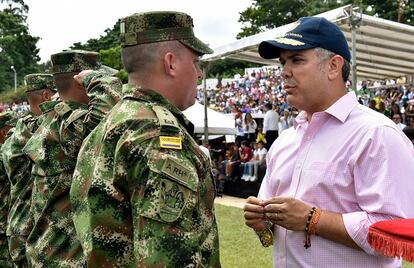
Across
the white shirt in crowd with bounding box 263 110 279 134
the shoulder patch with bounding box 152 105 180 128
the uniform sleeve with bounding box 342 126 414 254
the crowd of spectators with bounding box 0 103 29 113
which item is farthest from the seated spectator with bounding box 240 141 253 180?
the shoulder patch with bounding box 152 105 180 128

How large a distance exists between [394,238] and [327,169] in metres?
0.38

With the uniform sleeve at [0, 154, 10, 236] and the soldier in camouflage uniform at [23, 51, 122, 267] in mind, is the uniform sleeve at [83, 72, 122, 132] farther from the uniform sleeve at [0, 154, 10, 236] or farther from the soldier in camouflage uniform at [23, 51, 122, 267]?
the uniform sleeve at [0, 154, 10, 236]

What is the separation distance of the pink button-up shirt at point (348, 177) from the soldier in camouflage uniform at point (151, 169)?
1.66 ft

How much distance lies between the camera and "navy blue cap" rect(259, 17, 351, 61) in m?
2.41

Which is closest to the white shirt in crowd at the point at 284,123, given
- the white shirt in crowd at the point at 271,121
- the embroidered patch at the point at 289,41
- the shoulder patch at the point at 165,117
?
the white shirt in crowd at the point at 271,121

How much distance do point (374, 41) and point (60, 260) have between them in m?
9.67

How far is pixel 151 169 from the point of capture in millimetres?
1729

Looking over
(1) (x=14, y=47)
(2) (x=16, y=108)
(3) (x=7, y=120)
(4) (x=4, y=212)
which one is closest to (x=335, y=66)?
(4) (x=4, y=212)

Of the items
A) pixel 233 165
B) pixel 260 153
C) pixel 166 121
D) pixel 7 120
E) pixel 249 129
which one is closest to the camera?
pixel 166 121

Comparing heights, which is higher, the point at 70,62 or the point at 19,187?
the point at 70,62

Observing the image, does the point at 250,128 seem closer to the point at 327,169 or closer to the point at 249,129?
the point at 249,129

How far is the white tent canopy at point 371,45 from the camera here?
9.50m

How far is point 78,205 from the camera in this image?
2.15 metres

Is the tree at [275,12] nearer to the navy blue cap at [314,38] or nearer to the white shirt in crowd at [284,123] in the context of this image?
the white shirt in crowd at [284,123]
